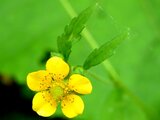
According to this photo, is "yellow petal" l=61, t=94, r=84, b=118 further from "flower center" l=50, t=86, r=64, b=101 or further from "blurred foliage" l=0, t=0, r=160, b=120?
"blurred foliage" l=0, t=0, r=160, b=120

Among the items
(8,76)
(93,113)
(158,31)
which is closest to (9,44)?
(8,76)

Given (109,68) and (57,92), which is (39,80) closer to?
(57,92)

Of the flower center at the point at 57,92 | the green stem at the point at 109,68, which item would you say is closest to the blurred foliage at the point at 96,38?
the green stem at the point at 109,68

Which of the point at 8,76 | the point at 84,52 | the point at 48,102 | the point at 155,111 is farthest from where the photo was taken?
the point at 8,76

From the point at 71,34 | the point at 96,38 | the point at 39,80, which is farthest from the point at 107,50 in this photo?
the point at 96,38

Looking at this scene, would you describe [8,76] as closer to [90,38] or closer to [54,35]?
[54,35]

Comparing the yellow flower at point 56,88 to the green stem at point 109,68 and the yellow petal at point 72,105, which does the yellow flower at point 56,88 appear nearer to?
the yellow petal at point 72,105

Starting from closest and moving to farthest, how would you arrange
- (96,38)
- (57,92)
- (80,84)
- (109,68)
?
(80,84)
(57,92)
(109,68)
(96,38)
